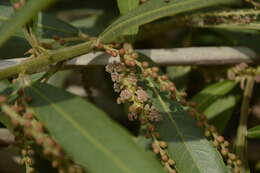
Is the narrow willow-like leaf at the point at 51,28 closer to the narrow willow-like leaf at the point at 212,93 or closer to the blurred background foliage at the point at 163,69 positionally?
the blurred background foliage at the point at 163,69

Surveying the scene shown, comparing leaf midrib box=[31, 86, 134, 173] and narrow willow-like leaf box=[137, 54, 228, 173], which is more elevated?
leaf midrib box=[31, 86, 134, 173]

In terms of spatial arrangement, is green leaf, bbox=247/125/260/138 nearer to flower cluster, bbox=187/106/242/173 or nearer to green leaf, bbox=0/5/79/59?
flower cluster, bbox=187/106/242/173

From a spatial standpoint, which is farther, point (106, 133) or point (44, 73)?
point (44, 73)

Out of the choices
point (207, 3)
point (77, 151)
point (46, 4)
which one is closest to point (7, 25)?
point (46, 4)

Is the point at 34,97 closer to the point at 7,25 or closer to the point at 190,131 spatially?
the point at 7,25

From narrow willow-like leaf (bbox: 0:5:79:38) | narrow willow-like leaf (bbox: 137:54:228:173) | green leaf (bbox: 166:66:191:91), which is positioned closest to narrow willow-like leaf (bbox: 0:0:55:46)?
narrow willow-like leaf (bbox: 137:54:228:173)

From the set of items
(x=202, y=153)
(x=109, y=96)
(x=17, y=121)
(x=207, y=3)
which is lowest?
(x=109, y=96)

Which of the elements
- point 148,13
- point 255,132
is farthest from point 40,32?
point 255,132
